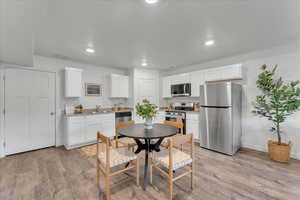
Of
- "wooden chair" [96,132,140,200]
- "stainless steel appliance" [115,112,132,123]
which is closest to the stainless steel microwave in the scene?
"stainless steel appliance" [115,112,132,123]

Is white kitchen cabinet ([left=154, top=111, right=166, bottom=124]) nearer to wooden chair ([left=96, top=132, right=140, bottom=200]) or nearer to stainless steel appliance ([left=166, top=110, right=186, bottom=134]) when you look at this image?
stainless steel appliance ([left=166, top=110, right=186, bottom=134])

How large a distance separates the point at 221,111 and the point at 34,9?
12.2 feet

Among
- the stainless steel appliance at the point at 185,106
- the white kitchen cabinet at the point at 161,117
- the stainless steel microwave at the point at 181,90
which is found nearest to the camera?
the stainless steel microwave at the point at 181,90

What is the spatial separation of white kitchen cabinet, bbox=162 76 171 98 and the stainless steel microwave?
0.20 m

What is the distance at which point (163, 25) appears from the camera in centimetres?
205

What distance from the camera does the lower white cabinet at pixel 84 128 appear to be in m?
3.37

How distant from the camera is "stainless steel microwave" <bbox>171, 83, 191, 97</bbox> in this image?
428cm

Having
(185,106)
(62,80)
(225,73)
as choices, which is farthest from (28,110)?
(225,73)

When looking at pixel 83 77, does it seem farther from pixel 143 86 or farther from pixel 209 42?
pixel 209 42

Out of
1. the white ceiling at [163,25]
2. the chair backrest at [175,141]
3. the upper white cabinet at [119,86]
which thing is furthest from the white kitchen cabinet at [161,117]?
the chair backrest at [175,141]

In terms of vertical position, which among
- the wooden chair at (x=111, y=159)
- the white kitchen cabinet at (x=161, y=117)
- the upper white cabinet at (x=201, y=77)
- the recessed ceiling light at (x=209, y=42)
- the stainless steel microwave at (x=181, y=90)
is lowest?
the wooden chair at (x=111, y=159)

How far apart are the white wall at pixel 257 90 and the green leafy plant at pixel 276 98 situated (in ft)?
0.48

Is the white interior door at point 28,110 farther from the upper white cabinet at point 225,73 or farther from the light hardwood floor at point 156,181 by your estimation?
the upper white cabinet at point 225,73

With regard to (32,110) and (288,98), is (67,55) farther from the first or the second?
(288,98)
